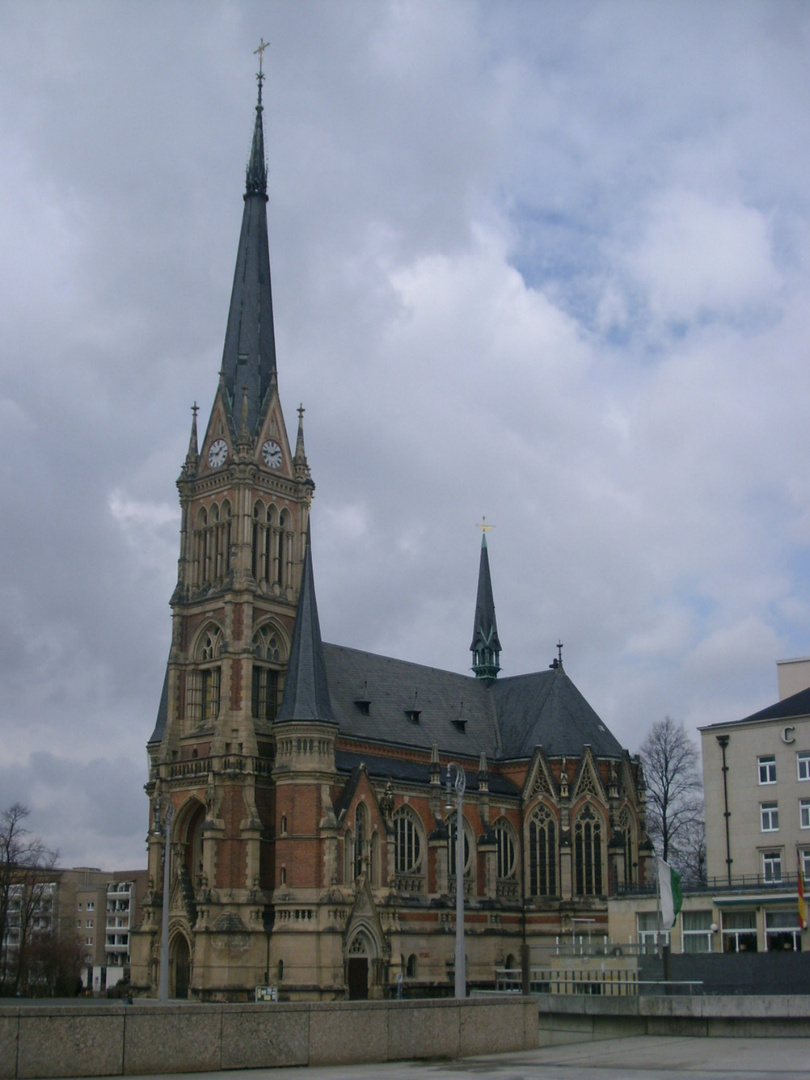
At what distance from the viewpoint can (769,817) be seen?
57094 millimetres

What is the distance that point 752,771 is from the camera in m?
57.8

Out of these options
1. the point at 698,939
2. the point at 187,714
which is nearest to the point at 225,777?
the point at 187,714

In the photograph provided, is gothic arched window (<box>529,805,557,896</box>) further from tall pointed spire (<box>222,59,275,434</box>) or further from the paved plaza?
the paved plaza

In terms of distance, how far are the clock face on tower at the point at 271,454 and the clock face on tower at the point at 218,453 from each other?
2413 mm

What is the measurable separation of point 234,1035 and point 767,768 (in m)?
39.7

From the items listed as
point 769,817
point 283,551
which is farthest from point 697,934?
point 283,551

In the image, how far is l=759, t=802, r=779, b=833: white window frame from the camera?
186 ft

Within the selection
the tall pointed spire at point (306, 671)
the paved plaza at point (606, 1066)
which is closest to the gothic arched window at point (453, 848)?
the tall pointed spire at point (306, 671)

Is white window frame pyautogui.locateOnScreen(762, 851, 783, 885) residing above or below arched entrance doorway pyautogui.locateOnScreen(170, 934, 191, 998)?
above

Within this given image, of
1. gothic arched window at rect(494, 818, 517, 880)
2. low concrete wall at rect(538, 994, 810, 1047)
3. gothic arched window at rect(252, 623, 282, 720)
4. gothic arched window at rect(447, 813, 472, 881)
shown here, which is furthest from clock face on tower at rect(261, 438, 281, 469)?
low concrete wall at rect(538, 994, 810, 1047)

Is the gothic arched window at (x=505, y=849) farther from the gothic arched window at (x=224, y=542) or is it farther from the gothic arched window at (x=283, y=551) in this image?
the gothic arched window at (x=224, y=542)

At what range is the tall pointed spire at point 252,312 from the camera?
80.9 meters

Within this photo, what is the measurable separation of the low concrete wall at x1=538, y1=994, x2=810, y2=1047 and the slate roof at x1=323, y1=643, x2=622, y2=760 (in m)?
38.5

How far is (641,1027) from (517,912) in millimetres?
44573
